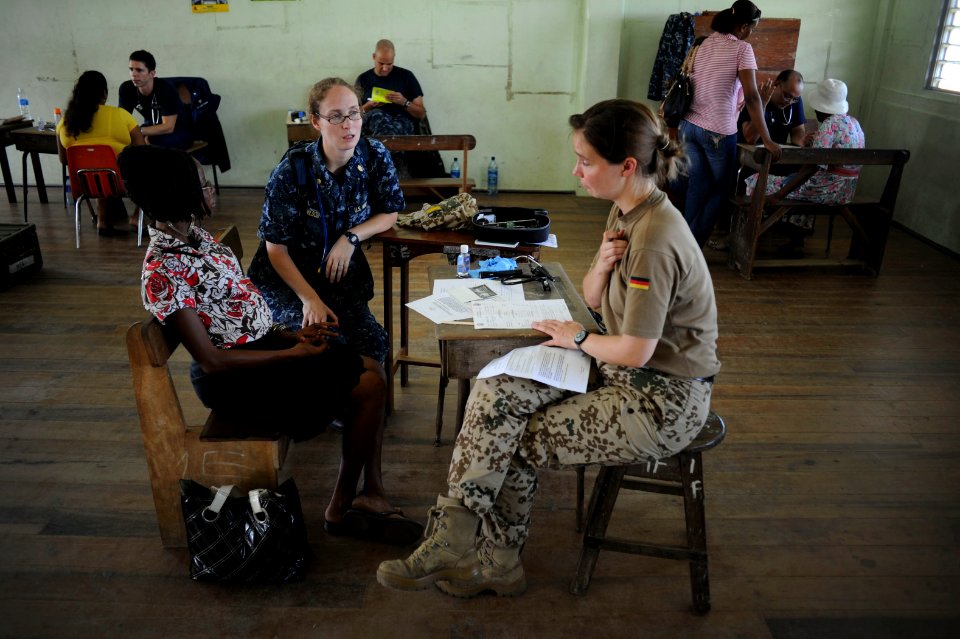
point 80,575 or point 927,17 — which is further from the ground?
point 927,17

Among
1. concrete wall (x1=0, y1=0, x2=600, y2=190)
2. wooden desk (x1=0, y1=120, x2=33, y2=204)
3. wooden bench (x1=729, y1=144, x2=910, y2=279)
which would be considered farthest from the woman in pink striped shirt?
wooden desk (x1=0, y1=120, x2=33, y2=204)

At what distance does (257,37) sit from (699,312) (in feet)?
19.4

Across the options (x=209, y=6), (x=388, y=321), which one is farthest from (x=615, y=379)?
(x=209, y=6)

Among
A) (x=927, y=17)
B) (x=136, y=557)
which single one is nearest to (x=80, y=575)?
(x=136, y=557)

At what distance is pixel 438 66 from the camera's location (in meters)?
6.68

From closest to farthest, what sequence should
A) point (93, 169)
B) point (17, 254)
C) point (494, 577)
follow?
1. point (494, 577)
2. point (17, 254)
3. point (93, 169)

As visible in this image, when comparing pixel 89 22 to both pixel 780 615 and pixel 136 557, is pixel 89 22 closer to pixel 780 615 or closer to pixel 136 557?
pixel 136 557

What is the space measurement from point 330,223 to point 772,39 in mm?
5024

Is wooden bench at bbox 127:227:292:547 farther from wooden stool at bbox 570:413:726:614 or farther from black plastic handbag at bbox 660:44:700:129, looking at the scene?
black plastic handbag at bbox 660:44:700:129

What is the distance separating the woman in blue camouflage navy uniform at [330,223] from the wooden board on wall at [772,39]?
442 centimetres

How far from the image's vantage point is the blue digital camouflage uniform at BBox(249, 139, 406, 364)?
2.56 meters

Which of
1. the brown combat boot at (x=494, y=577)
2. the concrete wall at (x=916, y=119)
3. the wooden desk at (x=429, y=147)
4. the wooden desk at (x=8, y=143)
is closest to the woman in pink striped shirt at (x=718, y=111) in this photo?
the wooden desk at (x=429, y=147)

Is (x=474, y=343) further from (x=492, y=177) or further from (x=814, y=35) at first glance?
(x=814, y=35)

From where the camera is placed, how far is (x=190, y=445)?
210 centimetres
